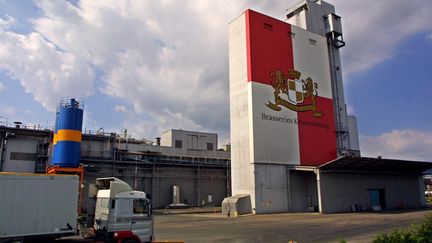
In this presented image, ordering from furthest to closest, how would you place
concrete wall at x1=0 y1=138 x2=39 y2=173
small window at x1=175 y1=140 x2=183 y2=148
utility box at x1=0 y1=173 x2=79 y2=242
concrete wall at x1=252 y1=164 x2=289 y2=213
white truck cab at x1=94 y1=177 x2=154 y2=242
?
small window at x1=175 y1=140 x2=183 y2=148 → concrete wall at x1=0 y1=138 x2=39 y2=173 → concrete wall at x1=252 y1=164 x2=289 y2=213 → white truck cab at x1=94 y1=177 x2=154 y2=242 → utility box at x1=0 y1=173 x2=79 y2=242

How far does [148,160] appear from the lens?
63000mm

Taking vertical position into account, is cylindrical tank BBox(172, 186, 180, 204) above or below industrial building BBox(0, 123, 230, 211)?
below

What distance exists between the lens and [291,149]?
53.6 meters

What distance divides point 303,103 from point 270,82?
745cm

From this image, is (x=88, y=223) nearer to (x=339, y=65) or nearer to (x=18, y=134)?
(x=18, y=134)

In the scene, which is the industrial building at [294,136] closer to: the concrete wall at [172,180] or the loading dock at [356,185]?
the loading dock at [356,185]

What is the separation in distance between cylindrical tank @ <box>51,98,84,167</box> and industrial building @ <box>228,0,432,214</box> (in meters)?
21.7

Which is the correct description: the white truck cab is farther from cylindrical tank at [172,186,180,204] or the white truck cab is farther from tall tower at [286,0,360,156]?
tall tower at [286,0,360,156]

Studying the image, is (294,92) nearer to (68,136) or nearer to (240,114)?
(240,114)

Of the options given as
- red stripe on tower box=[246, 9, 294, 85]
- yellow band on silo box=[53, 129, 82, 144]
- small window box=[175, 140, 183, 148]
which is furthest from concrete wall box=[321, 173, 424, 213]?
yellow band on silo box=[53, 129, 82, 144]

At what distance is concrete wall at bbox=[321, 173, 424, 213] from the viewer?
4934cm

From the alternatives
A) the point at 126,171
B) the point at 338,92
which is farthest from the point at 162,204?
the point at 338,92

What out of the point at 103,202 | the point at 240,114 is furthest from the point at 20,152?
the point at 103,202

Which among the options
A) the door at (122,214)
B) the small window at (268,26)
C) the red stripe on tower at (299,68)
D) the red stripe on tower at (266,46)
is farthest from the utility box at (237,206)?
the door at (122,214)
